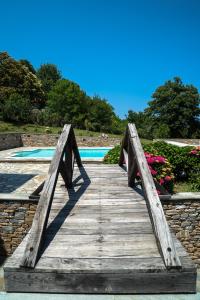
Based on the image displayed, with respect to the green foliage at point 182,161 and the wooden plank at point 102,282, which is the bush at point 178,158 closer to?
the green foliage at point 182,161

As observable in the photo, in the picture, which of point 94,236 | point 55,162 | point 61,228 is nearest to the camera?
point 94,236

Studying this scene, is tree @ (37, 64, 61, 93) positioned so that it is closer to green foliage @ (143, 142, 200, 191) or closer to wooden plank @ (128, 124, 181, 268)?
green foliage @ (143, 142, 200, 191)

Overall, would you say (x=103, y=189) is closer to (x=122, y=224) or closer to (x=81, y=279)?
(x=122, y=224)

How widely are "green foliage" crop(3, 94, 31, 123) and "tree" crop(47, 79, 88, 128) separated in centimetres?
594

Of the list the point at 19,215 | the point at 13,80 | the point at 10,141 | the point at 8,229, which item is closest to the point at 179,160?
the point at 19,215

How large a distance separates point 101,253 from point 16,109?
23.7 metres

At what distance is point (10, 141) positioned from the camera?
1895cm

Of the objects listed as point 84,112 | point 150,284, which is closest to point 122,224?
point 150,284

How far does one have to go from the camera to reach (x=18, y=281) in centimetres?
223

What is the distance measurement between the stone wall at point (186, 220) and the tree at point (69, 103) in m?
25.4

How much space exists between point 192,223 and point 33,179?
17.2 feet

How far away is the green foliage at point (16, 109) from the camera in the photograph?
24.0 meters

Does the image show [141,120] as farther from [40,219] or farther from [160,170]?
[40,219]

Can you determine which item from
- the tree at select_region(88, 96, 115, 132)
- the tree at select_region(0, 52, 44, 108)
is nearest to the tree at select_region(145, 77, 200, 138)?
the tree at select_region(88, 96, 115, 132)
